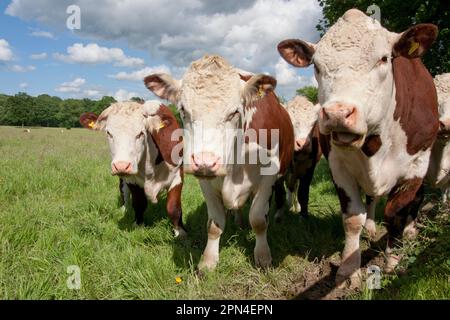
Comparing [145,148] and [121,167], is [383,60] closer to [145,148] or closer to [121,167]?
[121,167]

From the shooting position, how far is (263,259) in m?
3.96

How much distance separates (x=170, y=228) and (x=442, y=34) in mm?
7130

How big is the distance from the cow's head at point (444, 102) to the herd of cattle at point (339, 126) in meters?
0.01

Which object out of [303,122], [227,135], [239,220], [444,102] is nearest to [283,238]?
[239,220]

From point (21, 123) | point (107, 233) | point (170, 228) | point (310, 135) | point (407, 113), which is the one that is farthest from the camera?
point (21, 123)

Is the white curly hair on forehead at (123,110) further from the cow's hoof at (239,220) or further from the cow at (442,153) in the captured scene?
the cow at (442,153)

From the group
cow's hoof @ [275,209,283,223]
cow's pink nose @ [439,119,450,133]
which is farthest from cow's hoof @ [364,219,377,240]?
cow's pink nose @ [439,119,450,133]

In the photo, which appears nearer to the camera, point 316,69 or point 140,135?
point 316,69

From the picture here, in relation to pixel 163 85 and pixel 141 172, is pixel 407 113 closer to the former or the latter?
pixel 163 85

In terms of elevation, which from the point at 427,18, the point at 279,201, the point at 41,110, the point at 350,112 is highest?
the point at 41,110

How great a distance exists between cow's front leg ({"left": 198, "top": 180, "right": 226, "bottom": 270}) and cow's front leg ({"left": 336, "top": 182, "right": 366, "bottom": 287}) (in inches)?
50.8

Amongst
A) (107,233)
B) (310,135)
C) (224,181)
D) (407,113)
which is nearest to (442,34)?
(310,135)

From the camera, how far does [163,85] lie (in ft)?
11.5

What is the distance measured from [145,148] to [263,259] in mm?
2366
